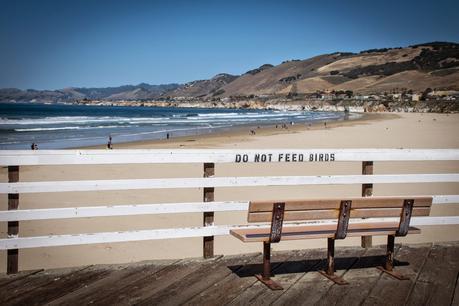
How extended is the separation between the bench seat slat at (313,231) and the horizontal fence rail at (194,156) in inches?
32.3

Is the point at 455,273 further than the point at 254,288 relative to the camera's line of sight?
Yes

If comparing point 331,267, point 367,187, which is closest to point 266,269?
point 331,267

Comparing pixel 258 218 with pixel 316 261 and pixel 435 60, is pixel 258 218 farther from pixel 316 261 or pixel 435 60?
pixel 435 60

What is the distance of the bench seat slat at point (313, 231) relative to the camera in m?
4.05

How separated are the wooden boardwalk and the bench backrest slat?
2.18ft

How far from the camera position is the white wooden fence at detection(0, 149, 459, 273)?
417 cm

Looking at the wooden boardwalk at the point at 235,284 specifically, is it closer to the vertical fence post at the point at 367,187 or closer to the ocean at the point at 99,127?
the vertical fence post at the point at 367,187

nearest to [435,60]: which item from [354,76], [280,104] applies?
[354,76]

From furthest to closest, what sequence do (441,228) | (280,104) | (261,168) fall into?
(280,104) → (261,168) → (441,228)

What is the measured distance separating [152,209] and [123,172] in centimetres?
1002

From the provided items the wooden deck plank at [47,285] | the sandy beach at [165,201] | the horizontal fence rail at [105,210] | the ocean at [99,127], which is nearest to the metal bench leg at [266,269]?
the horizontal fence rail at [105,210]

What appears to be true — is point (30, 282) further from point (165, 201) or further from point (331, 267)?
point (165, 201)

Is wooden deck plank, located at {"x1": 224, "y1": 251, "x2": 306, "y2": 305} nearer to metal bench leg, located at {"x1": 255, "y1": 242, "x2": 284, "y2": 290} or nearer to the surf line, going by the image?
metal bench leg, located at {"x1": 255, "y1": 242, "x2": 284, "y2": 290}

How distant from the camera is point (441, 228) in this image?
27.5ft
